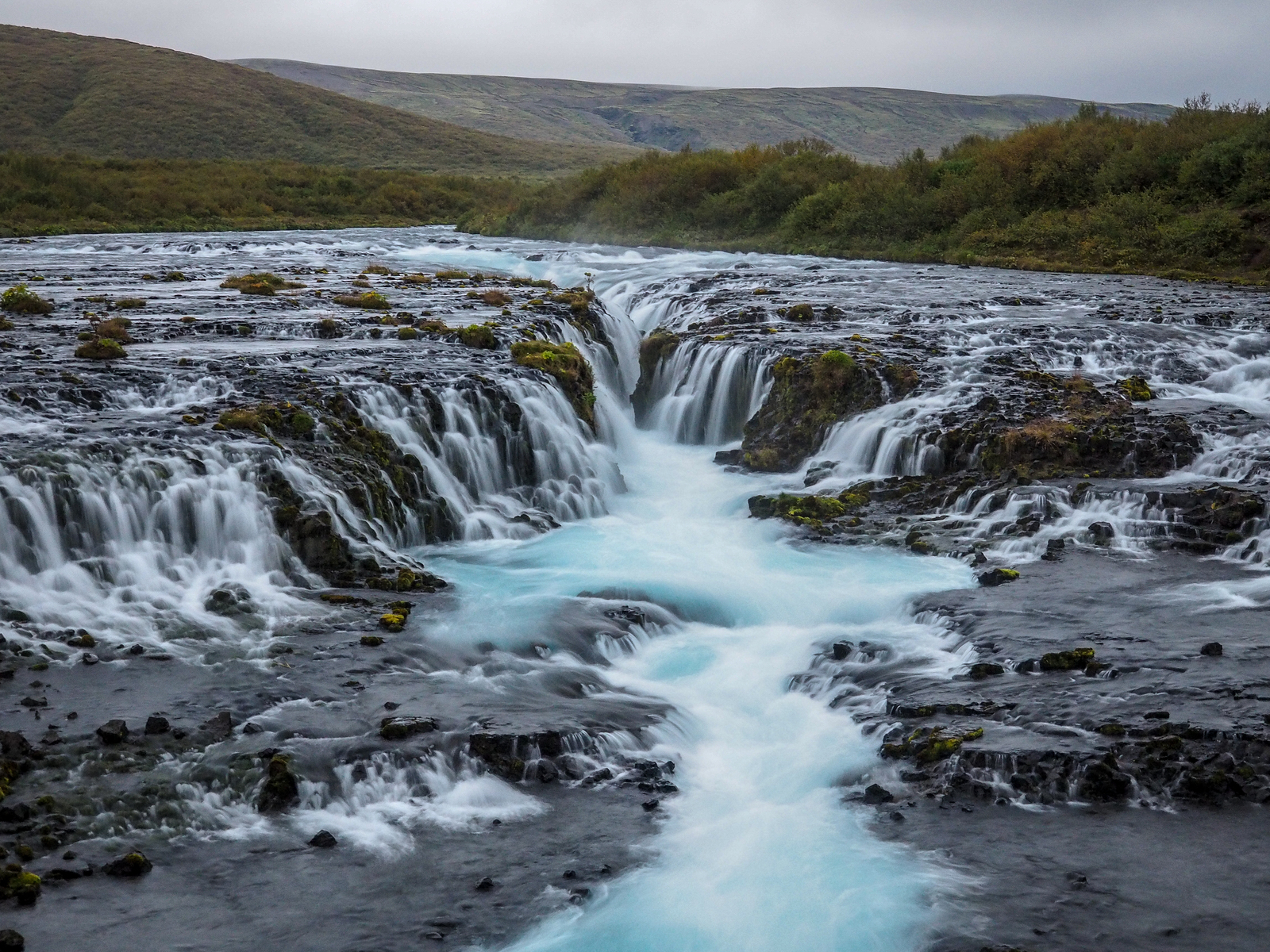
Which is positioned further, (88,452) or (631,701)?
(88,452)

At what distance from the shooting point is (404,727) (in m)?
11.0

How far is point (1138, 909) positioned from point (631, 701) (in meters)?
5.74

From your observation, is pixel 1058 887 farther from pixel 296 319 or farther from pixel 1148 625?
pixel 296 319

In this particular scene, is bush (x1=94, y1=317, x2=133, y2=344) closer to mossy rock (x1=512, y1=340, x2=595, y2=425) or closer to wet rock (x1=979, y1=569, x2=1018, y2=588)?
A: mossy rock (x1=512, y1=340, x2=595, y2=425)

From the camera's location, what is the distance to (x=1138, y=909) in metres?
8.49

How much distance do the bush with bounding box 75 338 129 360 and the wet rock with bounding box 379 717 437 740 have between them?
43.9ft

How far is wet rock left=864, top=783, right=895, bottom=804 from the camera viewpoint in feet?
34.3

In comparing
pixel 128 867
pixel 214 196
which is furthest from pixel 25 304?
pixel 214 196

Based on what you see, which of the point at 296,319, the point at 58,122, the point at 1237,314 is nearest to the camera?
the point at 296,319

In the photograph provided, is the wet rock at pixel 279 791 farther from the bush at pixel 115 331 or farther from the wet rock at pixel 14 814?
the bush at pixel 115 331

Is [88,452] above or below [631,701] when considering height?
above

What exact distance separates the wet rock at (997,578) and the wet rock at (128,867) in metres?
11.1

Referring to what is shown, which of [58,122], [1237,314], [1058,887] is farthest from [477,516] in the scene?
[58,122]

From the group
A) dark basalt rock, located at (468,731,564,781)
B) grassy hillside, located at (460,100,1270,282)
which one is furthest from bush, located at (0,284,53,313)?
grassy hillside, located at (460,100,1270,282)
